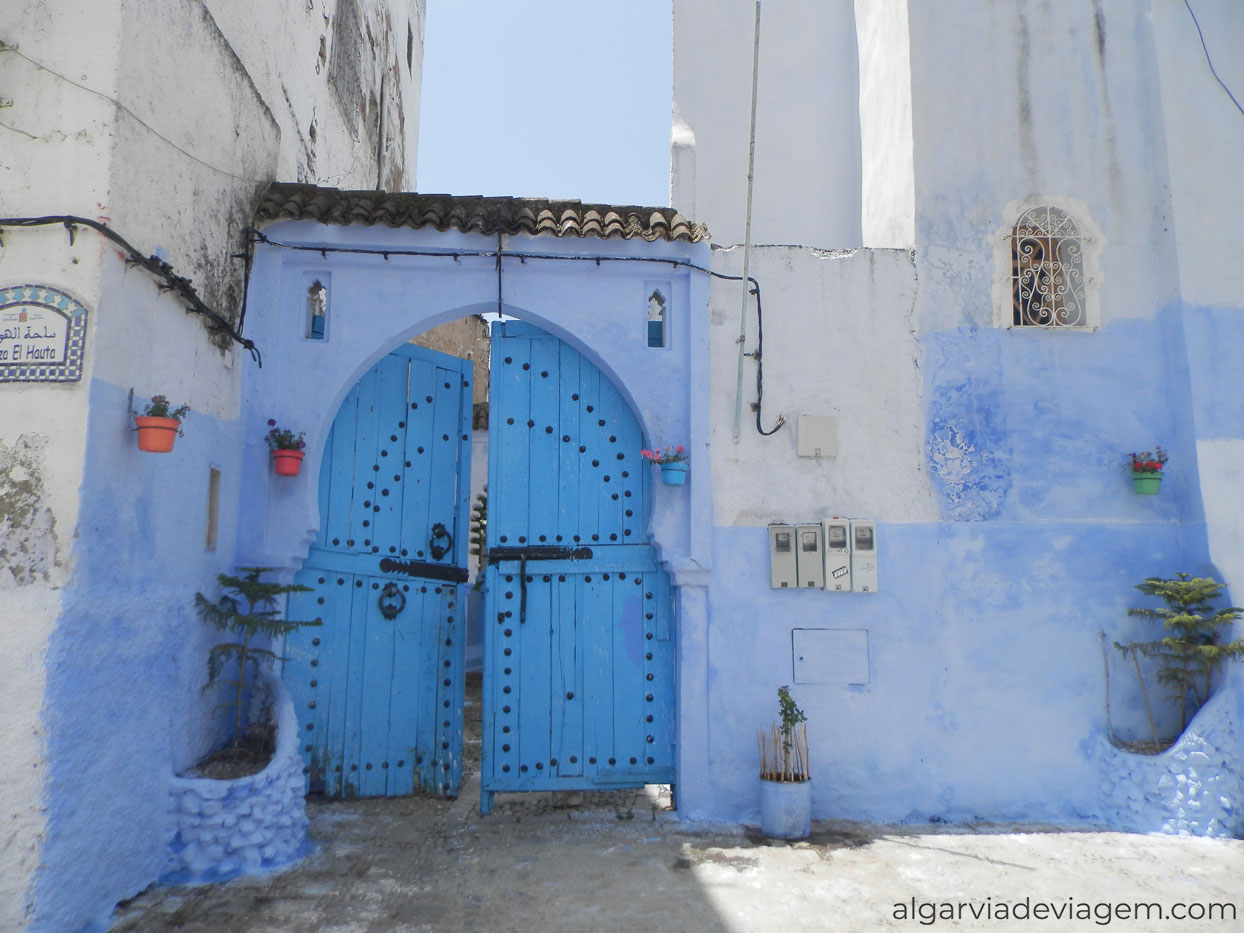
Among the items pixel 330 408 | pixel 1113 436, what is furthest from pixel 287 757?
pixel 1113 436

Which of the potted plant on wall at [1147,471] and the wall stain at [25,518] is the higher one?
the potted plant on wall at [1147,471]

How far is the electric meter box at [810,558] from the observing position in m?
5.80

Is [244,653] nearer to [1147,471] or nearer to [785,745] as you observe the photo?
[785,745]

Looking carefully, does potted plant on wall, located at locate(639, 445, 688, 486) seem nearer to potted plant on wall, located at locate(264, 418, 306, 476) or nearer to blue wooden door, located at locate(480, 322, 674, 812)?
blue wooden door, located at locate(480, 322, 674, 812)

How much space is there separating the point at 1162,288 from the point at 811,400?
2607 millimetres

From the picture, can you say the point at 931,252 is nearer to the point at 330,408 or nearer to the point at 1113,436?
the point at 1113,436

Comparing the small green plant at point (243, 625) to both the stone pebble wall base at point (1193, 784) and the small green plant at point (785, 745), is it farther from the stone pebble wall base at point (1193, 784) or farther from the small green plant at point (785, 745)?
the stone pebble wall base at point (1193, 784)

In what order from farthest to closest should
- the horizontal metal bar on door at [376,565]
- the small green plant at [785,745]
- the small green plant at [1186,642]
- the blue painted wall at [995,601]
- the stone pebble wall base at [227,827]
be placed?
the horizontal metal bar on door at [376,565] < the blue painted wall at [995,601] < the small green plant at [1186,642] < the small green plant at [785,745] < the stone pebble wall base at [227,827]

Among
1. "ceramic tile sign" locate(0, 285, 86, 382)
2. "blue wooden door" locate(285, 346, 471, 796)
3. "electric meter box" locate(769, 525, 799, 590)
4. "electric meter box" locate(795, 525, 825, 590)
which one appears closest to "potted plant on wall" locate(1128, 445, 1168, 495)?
"electric meter box" locate(795, 525, 825, 590)

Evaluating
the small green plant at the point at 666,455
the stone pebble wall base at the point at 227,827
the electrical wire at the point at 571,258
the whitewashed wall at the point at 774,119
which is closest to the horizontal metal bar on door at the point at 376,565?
the stone pebble wall base at the point at 227,827

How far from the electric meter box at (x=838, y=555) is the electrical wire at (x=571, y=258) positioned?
29.5 inches

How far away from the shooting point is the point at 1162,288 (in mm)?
6203

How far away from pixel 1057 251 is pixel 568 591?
4.23 m

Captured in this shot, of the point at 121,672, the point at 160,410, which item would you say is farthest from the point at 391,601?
the point at 160,410
